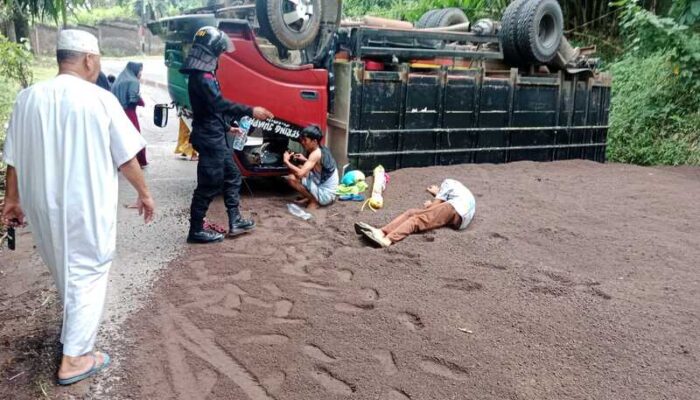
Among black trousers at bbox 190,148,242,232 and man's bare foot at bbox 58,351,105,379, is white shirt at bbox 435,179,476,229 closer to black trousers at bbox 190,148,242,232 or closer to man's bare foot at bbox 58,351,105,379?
black trousers at bbox 190,148,242,232

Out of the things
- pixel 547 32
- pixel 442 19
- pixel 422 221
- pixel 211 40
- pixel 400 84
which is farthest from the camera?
pixel 442 19

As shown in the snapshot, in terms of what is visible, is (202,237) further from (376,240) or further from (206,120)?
(376,240)

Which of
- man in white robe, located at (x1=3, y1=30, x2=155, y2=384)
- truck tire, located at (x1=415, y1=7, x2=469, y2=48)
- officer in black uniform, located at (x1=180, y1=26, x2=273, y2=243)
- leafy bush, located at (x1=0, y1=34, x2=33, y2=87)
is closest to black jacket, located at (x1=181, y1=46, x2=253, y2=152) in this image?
officer in black uniform, located at (x1=180, y1=26, x2=273, y2=243)

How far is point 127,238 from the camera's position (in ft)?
17.3

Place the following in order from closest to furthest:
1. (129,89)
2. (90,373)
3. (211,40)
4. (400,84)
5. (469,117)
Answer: (90,373) < (211,40) < (400,84) < (469,117) < (129,89)

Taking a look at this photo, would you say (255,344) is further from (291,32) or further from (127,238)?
(291,32)

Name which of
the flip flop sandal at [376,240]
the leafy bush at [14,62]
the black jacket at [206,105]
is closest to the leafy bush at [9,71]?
the leafy bush at [14,62]

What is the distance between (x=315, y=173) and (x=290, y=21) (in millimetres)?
1586

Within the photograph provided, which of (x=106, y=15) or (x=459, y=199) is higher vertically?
(x=106, y=15)

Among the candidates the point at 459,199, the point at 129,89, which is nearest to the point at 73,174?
the point at 459,199

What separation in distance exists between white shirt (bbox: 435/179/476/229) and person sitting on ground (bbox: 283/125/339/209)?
3.91 feet

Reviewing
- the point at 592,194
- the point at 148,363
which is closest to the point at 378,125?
the point at 592,194

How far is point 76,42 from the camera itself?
117 inches

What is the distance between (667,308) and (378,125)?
3.82 meters
